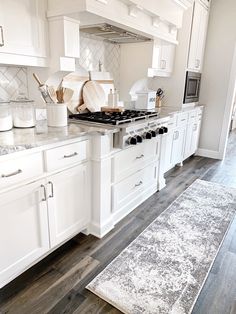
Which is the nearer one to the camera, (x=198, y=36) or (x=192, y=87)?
(x=198, y=36)

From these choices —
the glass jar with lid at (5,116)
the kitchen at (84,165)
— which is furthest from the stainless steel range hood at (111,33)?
the glass jar with lid at (5,116)

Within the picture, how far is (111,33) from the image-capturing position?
2.28 metres

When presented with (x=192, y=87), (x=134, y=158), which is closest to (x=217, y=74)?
(x=192, y=87)

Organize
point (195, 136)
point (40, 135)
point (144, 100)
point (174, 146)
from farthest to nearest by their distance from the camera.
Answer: point (195, 136)
point (174, 146)
point (144, 100)
point (40, 135)

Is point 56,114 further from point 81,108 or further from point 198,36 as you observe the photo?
point 198,36

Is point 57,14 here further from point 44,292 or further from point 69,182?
point 44,292

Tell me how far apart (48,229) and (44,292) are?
1.26 ft

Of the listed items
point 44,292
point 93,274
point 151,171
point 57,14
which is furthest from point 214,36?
point 44,292

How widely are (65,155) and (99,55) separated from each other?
1.53m

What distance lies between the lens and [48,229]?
5.43ft

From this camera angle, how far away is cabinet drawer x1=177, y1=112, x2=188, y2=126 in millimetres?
3368

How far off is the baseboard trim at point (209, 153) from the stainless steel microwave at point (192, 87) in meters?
0.95

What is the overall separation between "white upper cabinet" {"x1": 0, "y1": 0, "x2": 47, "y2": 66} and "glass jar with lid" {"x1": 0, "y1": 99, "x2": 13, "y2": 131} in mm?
276

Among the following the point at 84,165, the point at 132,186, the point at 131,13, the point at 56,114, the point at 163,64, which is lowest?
the point at 132,186
